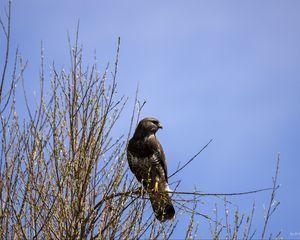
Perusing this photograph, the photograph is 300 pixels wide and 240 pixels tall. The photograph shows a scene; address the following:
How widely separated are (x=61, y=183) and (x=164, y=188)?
101 inches

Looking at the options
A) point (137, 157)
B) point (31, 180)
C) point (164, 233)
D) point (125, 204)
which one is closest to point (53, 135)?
point (31, 180)

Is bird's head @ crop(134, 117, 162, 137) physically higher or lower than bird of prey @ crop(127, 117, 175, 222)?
higher

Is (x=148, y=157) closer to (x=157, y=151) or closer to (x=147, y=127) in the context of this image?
(x=157, y=151)

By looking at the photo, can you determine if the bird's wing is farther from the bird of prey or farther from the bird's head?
the bird's head

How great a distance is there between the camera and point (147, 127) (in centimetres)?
709

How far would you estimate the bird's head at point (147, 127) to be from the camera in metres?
7.07

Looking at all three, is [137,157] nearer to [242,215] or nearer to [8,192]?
[242,215]

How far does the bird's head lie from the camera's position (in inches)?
278

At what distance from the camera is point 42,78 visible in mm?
5152

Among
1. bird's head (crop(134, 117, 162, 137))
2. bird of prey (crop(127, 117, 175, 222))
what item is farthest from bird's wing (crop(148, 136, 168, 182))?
bird's head (crop(134, 117, 162, 137))

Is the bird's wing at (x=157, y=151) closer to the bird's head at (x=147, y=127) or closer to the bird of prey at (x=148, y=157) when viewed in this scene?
the bird of prey at (x=148, y=157)

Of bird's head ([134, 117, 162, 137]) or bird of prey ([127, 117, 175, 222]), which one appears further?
bird's head ([134, 117, 162, 137])

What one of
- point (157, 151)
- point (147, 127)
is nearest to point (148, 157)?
point (157, 151)

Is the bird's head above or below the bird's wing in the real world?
above
